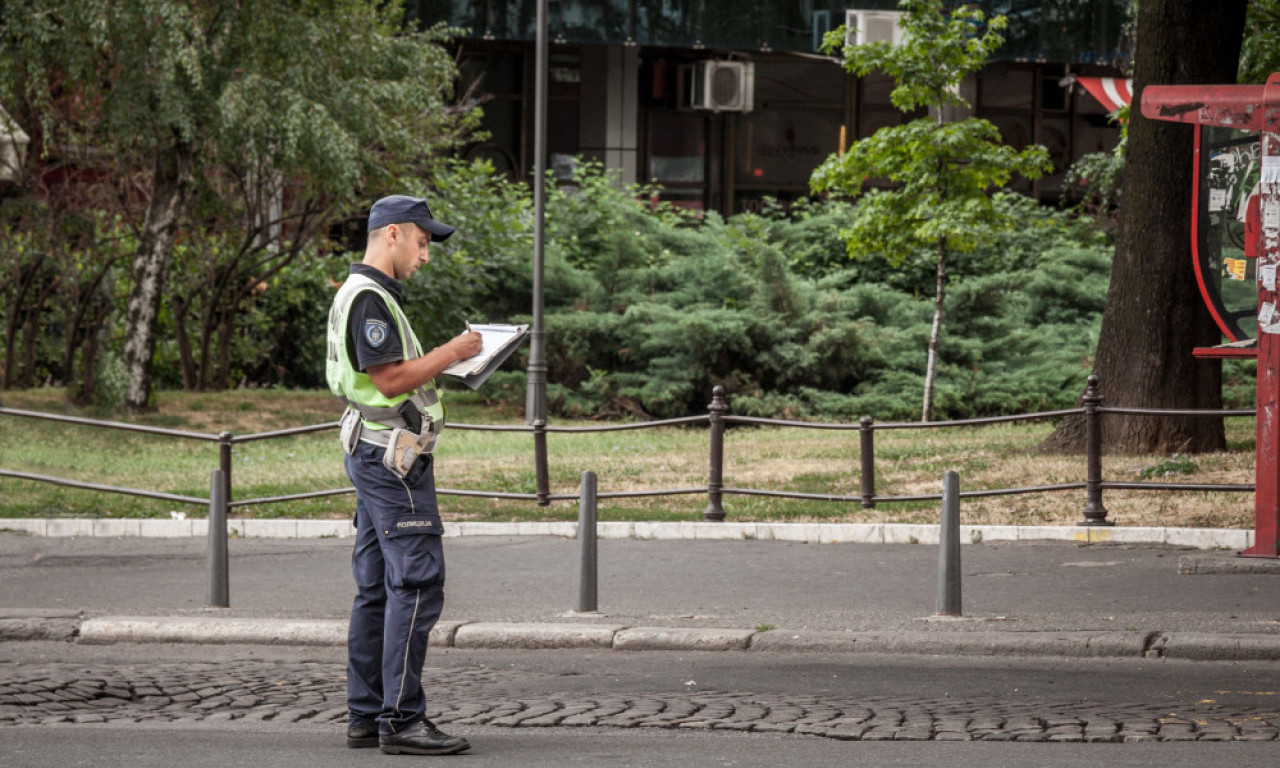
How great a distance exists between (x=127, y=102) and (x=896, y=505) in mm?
10706

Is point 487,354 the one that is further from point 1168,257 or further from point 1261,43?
point 1261,43

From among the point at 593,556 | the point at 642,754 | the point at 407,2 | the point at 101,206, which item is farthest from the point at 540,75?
the point at 642,754

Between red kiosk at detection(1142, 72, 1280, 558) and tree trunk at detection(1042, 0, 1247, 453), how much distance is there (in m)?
4.09

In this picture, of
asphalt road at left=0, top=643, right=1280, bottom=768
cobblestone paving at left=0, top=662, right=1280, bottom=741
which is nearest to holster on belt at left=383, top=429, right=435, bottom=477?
asphalt road at left=0, top=643, right=1280, bottom=768

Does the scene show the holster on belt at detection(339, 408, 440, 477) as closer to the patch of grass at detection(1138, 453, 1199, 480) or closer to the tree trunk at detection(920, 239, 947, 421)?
the patch of grass at detection(1138, 453, 1199, 480)

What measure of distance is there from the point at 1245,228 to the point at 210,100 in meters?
13.0

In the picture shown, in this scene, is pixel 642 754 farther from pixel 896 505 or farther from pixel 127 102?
pixel 127 102

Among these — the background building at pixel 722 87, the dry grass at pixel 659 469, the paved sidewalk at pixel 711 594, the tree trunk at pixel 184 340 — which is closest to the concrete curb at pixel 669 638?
the paved sidewalk at pixel 711 594

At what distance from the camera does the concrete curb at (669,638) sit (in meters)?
8.14

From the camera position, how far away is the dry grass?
1352 cm

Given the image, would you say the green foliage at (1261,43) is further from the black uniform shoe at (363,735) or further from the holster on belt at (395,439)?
the black uniform shoe at (363,735)

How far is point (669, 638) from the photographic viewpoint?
8492 millimetres

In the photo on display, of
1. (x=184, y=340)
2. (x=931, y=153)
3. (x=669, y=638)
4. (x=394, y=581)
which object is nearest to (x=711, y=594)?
(x=669, y=638)

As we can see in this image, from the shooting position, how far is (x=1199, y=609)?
9125 millimetres
